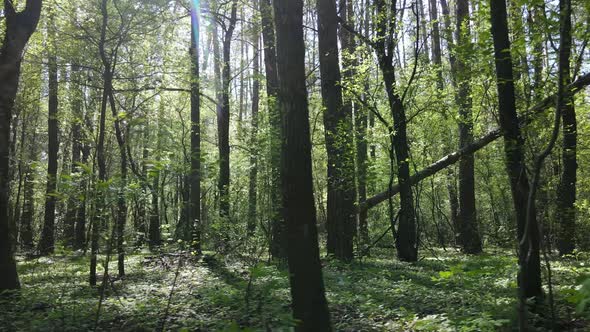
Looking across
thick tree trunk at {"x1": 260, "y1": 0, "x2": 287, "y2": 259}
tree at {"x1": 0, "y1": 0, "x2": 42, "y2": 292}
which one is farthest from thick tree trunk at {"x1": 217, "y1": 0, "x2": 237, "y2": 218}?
tree at {"x1": 0, "y1": 0, "x2": 42, "y2": 292}

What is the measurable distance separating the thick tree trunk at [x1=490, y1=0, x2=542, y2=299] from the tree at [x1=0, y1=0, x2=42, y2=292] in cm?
726

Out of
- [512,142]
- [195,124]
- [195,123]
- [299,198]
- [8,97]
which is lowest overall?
[299,198]

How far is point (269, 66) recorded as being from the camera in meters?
13.7

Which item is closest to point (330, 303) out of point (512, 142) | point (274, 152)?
point (512, 142)

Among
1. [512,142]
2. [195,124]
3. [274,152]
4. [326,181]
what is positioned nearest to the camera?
[512,142]

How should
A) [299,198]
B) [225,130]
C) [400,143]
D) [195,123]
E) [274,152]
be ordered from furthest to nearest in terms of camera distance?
[225,130] < [195,123] < [400,143] < [274,152] < [299,198]

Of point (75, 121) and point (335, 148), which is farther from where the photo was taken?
point (75, 121)

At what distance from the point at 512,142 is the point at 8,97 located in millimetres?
7497

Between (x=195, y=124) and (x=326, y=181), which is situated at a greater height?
(x=195, y=124)

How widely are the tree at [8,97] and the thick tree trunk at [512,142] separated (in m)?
7.26

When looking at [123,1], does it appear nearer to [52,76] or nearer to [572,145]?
[52,76]

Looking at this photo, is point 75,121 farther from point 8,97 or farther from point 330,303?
point 330,303

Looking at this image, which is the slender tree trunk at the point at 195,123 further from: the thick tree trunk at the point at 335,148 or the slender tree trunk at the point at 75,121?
the thick tree trunk at the point at 335,148

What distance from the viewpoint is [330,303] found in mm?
6035
